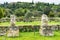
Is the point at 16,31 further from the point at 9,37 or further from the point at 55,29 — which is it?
the point at 55,29

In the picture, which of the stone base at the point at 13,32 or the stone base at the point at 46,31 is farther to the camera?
the stone base at the point at 46,31

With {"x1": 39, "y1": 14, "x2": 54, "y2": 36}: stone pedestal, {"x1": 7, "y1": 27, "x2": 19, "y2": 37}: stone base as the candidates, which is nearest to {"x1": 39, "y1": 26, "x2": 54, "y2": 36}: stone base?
{"x1": 39, "y1": 14, "x2": 54, "y2": 36}: stone pedestal

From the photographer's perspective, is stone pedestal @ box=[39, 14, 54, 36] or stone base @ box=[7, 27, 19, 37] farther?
stone pedestal @ box=[39, 14, 54, 36]

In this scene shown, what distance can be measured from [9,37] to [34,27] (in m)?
4.14

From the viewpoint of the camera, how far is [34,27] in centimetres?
2055

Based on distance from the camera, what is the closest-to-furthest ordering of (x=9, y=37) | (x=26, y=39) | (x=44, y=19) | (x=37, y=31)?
(x=26, y=39) → (x=9, y=37) → (x=44, y=19) → (x=37, y=31)

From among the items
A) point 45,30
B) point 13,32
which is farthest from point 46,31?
point 13,32

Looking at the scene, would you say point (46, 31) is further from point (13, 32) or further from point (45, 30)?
point (13, 32)

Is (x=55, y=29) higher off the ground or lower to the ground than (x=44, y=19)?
lower

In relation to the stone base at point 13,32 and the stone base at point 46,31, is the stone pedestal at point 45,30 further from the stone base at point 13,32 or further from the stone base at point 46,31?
the stone base at point 13,32

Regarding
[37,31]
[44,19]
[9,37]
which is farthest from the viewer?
[37,31]

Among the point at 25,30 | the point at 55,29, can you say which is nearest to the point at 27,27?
the point at 25,30

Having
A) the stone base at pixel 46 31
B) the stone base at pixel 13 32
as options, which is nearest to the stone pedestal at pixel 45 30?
the stone base at pixel 46 31

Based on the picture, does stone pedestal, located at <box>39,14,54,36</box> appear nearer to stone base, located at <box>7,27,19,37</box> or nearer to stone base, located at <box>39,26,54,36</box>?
stone base, located at <box>39,26,54,36</box>
